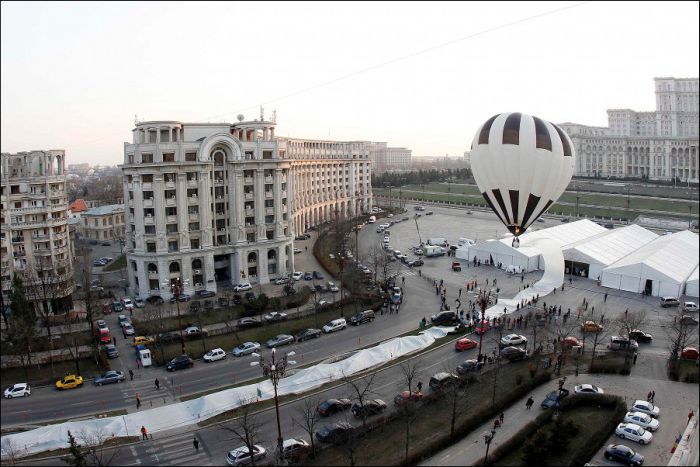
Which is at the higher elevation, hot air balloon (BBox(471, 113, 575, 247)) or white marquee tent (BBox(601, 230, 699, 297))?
hot air balloon (BBox(471, 113, 575, 247))

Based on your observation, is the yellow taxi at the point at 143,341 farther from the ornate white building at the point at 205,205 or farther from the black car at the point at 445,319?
the black car at the point at 445,319

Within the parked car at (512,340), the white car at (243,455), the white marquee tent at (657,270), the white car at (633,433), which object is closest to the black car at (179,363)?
the white car at (243,455)

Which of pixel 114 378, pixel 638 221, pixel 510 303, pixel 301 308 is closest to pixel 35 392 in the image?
pixel 114 378

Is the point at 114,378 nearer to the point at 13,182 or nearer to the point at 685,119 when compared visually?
the point at 13,182

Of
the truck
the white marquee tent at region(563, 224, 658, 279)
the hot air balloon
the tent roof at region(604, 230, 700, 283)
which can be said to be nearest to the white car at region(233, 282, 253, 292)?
the truck

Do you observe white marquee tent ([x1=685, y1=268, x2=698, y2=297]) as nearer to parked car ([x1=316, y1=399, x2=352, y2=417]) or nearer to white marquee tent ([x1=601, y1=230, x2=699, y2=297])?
white marquee tent ([x1=601, y1=230, x2=699, y2=297])

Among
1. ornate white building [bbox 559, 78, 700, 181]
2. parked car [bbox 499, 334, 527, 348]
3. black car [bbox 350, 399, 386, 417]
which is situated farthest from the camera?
ornate white building [bbox 559, 78, 700, 181]

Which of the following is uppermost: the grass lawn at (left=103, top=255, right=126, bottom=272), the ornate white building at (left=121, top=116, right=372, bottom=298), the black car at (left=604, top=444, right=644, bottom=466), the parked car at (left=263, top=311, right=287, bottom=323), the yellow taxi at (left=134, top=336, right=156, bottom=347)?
the ornate white building at (left=121, top=116, right=372, bottom=298)
